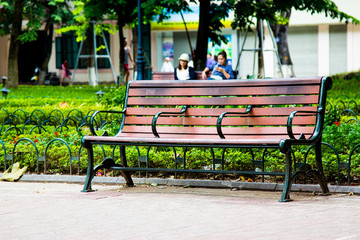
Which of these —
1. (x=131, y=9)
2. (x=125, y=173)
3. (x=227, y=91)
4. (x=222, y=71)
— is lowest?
(x=125, y=173)

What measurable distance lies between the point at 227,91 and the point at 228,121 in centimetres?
31

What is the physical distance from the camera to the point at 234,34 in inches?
1614

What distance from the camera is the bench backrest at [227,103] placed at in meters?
6.81

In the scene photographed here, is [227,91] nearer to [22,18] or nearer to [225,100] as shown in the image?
[225,100]

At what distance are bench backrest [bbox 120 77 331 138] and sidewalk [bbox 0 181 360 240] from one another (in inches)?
23.7

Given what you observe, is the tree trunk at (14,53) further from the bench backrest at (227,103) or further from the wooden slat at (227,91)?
the wooden slat at (227,91)

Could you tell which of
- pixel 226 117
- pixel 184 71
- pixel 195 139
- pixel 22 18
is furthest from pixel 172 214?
pixel 22 18

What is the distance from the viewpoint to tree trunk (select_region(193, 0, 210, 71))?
20.0 m

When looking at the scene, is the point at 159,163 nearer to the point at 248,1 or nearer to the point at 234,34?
the point at 248,1

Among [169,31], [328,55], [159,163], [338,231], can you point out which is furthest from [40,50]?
[338,231]

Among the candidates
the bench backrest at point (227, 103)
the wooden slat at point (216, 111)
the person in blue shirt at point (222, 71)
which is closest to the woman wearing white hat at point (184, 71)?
the person in blue shirt at point (222, 71)

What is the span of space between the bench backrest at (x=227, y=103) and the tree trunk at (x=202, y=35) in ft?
40.6

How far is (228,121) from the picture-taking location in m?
7.18

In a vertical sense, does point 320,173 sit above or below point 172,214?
above
